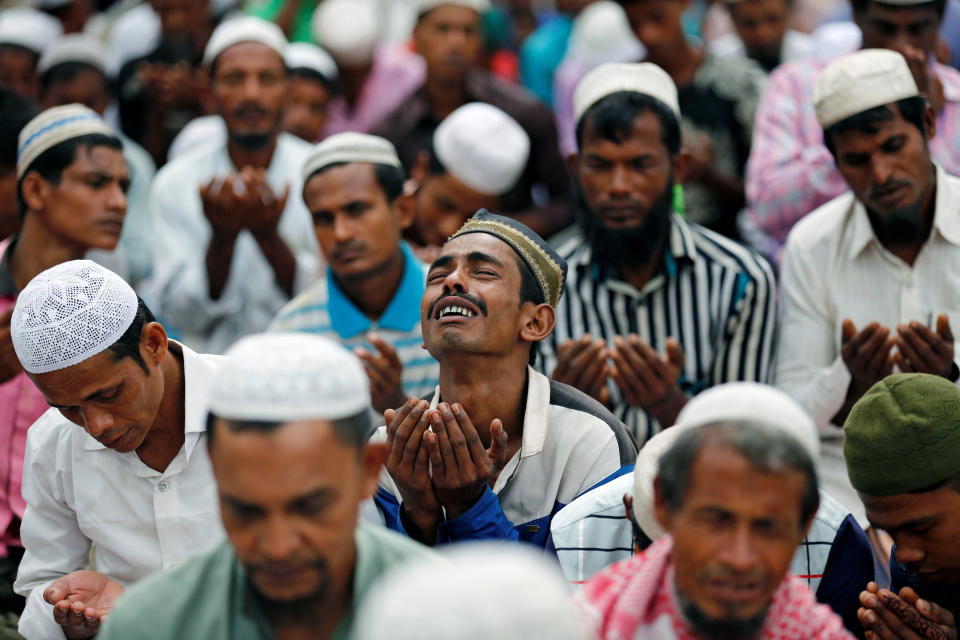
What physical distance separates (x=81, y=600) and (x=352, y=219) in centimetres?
227

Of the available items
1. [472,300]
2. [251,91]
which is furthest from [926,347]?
[251,91]

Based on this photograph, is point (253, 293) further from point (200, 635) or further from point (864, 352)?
point (200, 635)

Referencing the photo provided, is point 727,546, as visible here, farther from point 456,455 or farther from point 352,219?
point 352,219

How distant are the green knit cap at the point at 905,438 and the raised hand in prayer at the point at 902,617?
311 millimetres

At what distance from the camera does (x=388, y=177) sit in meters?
5.57

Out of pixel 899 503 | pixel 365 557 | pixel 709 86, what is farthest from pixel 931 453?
pixel 709 86

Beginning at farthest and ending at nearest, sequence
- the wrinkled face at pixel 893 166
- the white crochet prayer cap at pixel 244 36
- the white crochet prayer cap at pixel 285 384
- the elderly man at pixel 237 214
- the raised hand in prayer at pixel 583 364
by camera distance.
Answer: the white crochet prayer cap at pixel 244 36 < the elderly man at pixel 237 214 < the wrinkled face at pixel 893 166 < the raised hand in prayer at pixel 583 364 < the white crochet prayer cap at pixel 285 384

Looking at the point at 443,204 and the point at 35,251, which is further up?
the point at 443,204

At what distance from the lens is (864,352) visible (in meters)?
4.48

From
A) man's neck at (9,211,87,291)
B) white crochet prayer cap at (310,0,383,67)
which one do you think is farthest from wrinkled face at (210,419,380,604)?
white crochet prayer cap at (310,0,383,67)

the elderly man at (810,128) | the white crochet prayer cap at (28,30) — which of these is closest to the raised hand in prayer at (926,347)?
the elderly man at (810,128)

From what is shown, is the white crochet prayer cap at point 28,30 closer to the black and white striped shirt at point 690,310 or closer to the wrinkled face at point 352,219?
the wrinkled face at point 352,219

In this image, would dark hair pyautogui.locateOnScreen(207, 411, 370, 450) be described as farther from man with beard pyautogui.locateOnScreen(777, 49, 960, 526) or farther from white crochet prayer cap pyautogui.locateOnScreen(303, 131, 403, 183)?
white crochet prayer cap pyautogui.locateOnScreen(303, 131, 403, 183)

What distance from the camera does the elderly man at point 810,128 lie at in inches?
223
